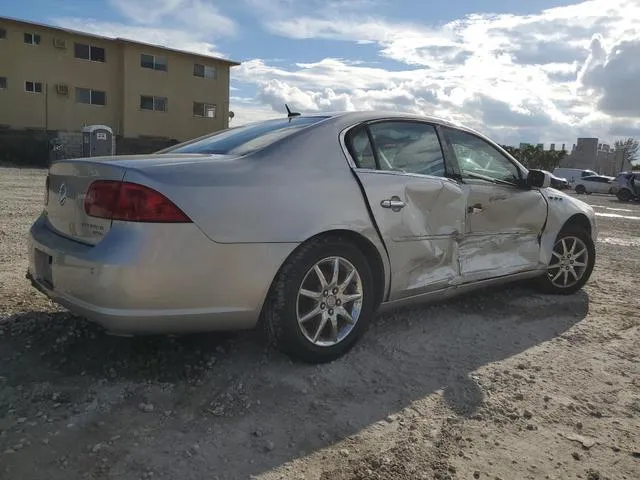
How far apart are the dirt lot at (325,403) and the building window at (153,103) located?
3422cm

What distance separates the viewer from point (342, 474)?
8.00 ft

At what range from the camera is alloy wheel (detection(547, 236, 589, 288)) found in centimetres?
523

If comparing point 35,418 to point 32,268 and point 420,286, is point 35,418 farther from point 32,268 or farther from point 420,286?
point 420,286

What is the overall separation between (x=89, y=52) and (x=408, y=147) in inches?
1398

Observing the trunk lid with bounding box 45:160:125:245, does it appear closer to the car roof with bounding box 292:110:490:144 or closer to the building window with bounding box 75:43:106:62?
the car roof with bounding box 292:110:490:144

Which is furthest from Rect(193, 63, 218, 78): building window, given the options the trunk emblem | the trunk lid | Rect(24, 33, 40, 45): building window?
the trunk emblem

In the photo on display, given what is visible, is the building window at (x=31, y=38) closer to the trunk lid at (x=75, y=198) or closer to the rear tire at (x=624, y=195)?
the rear tire at (x=624, y=195)

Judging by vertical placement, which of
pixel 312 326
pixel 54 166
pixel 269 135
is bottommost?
pixel 312 326

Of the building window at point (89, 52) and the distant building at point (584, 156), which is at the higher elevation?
the building window at point (89, 52)

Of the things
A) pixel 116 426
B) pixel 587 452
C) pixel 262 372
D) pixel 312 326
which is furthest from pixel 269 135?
pixel 587 452

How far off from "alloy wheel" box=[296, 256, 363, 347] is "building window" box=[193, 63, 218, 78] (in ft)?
121

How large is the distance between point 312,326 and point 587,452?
1.58m

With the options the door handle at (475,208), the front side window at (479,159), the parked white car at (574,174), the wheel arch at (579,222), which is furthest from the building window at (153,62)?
the door handle at (475,208)

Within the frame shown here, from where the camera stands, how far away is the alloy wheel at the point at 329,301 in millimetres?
3352
